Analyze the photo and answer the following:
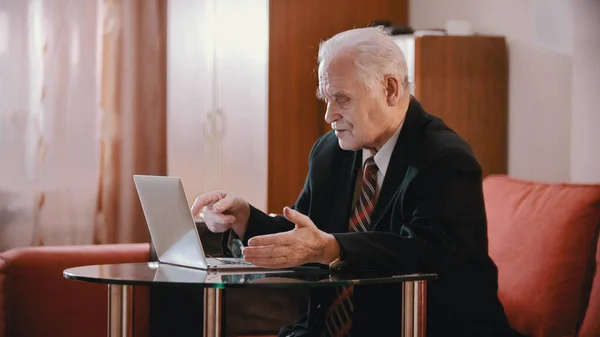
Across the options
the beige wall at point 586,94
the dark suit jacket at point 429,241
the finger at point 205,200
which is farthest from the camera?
the beige wall at point 586,94

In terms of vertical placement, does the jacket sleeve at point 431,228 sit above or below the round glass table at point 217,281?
above

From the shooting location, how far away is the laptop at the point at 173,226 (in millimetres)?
1751

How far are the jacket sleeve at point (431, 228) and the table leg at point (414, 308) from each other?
0.16 ft

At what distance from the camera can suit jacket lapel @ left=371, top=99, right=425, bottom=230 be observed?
1.96 m

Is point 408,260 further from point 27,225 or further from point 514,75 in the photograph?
point 27,225

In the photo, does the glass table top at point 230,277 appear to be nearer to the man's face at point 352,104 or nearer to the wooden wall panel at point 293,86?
the man's face at point 352,104

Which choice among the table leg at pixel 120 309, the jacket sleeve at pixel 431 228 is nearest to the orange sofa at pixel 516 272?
the jacket sleeve at pixel 431 228

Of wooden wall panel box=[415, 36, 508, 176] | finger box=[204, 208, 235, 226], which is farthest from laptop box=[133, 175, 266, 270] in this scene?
wooden wall panel box=[415, 36, 508, 176]

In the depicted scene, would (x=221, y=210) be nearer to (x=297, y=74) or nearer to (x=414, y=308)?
(x=414, y=308)

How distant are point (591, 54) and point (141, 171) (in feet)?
8.80

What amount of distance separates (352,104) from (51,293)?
55.3 inches

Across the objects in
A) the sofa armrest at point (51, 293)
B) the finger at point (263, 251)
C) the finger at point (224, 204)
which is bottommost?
the sofa armrest at point (51, 293)

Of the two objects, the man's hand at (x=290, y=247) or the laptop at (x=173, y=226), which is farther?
the laptop at (x=173, y=226)

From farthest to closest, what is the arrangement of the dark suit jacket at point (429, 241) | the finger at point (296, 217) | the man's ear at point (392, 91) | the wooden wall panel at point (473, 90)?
the wooden wall panel at point (473, 90)
the man's ear at point (392, 91)
the dark suit jacket at point (429, 241)
the finger at point (296, 217)
